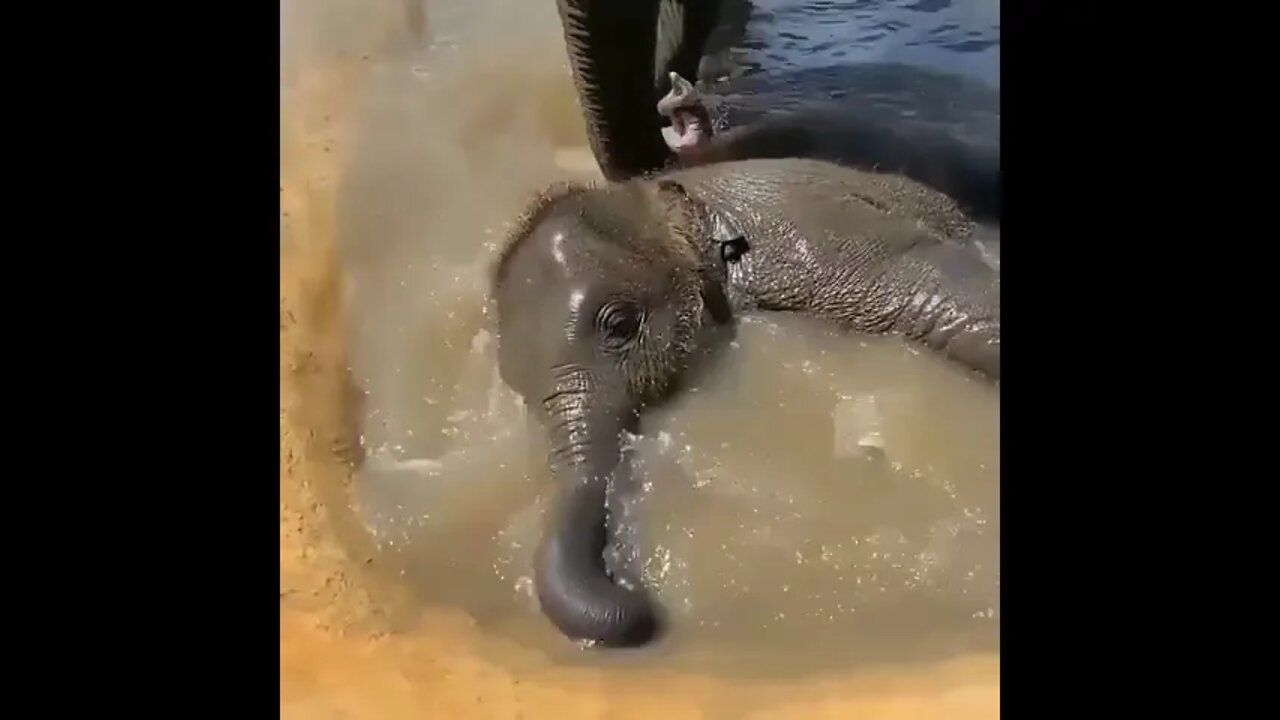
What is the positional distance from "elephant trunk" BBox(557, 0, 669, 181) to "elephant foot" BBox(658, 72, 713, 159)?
0.09m

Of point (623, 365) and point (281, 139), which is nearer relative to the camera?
point (623, 365)

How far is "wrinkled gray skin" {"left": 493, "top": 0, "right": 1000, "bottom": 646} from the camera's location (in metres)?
1.67

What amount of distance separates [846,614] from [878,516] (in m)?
0.15

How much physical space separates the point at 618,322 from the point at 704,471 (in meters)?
0.28

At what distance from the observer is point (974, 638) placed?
1563 mm

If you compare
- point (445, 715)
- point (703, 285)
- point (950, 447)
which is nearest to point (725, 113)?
point (703, 285)

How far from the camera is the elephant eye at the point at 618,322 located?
70.7 inches

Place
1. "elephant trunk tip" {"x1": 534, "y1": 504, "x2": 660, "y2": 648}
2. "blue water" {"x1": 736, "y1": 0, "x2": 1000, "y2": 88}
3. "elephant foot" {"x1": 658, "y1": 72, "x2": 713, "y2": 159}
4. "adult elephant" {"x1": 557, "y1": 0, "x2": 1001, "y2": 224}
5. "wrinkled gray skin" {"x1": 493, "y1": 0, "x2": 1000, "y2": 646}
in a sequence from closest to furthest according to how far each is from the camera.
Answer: "elephant trunk tip" {"x1": 534, "y1": 504, "x2": 660, "y2": 648}
"wrinkled gray skin" {"x1": 493, "y1": 0, "x2": 1000, "y2": 646}
"adult elephant" {"x1": 557, "y1": 0, "x2": 1001, "y2": 224}
"blue water" {"x1": 736, "y1": 0, "x2": 1000, "y2": 88}
"elephant foot" {"x1": 658, "y1": 72, "x2": 713, "y2": 159}

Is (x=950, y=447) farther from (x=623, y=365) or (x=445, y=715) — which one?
(x=445, y=715)

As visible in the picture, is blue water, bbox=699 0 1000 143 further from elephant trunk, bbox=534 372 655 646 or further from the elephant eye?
elephant trunk, bbox=534 372 655 646

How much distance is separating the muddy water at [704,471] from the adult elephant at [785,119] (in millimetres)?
195

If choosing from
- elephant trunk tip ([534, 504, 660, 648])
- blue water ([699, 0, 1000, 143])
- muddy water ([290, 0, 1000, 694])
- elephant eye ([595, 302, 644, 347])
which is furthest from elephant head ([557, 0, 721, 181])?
elephant trunk tip ([534, 504, 660, 648])

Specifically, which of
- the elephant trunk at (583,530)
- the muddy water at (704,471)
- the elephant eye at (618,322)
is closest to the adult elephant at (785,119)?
the muddy water at (704,471)
